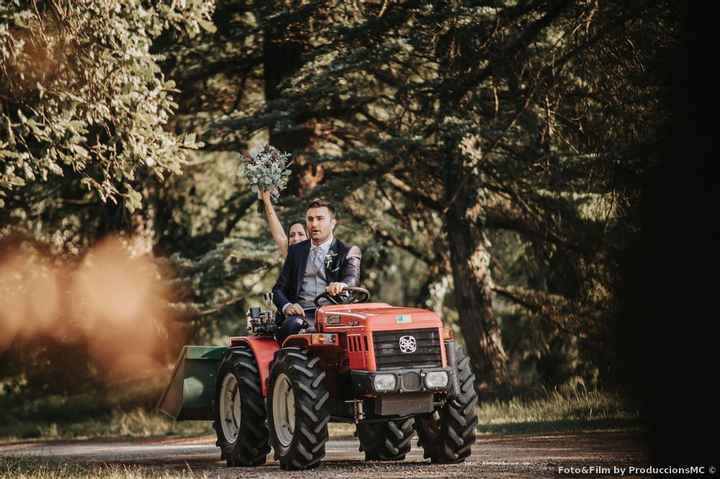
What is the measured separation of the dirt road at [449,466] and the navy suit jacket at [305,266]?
1639mm

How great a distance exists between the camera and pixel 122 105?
15375mm

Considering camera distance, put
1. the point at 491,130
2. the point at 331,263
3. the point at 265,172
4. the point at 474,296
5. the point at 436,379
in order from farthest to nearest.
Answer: the point at 474,296
the point at 491,130
the point at 265,172
the point at 331,263
the point at 436,379

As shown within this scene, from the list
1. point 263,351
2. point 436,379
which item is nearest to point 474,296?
point 263,351

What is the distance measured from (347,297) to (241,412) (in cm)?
147

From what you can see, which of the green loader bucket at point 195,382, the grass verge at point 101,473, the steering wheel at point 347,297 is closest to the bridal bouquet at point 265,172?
the green loader bucket at point 195,382

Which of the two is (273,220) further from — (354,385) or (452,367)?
(452,367)

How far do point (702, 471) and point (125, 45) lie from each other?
36.4 feet

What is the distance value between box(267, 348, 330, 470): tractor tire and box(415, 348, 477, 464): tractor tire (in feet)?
3.62

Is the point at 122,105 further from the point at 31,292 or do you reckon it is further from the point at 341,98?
the point at 31,292

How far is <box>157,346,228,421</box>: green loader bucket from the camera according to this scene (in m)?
12.3

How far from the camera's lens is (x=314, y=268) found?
11.2m

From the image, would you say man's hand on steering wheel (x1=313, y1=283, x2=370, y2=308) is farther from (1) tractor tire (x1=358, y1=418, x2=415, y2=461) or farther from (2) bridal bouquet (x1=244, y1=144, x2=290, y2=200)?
(2) bridal bouquet (x1=244, y1=144, x2=290, y2=200)

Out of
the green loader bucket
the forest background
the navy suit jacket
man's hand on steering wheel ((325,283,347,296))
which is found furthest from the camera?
the forest background

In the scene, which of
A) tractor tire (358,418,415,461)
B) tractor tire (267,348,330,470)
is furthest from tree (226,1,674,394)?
tractor tire (267,348,330,470)
